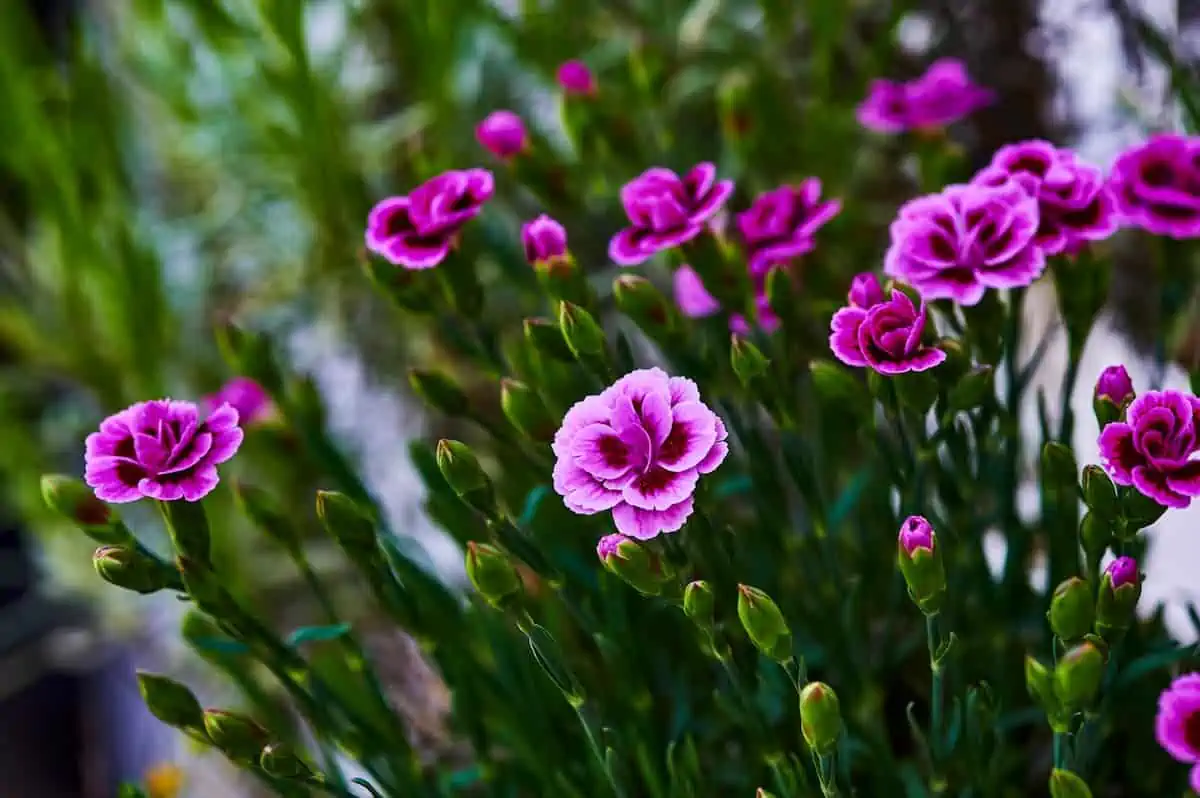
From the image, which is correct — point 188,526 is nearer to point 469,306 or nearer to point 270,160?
point 469,306

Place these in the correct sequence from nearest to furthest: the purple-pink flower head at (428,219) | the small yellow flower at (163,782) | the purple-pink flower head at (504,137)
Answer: the purple-pink flower head at (428,219)
the purple-pink flower head at (504,137)
the small yellow flower at (163,782)

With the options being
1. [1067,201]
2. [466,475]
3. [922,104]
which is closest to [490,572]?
[466,475]

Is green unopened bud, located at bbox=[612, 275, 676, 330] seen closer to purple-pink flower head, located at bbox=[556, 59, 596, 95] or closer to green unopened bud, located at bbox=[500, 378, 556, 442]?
green unopened bud, located at bbox=[500, 378, 556, 442]

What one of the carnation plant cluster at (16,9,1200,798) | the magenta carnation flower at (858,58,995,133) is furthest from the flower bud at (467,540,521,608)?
the magenta carnation flower at (858,58,995,133)

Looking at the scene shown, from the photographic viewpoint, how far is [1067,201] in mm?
399

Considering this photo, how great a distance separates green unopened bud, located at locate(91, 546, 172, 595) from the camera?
0.38 metres

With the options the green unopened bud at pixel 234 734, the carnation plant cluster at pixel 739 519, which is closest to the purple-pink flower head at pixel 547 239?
the carnation plant cluster at pixel 739 519

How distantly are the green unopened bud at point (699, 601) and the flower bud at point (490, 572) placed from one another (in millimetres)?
58

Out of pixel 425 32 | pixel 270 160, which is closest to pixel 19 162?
pixel 270 160

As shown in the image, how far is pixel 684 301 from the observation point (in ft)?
1.61

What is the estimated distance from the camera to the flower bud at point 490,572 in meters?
0.35

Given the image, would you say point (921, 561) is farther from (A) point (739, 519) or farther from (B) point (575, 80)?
(B) point (575, 80)

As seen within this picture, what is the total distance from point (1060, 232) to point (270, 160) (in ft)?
2.22

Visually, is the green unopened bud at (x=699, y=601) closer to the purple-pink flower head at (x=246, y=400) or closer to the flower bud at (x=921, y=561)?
the flower bud at (x=921, y=561)
